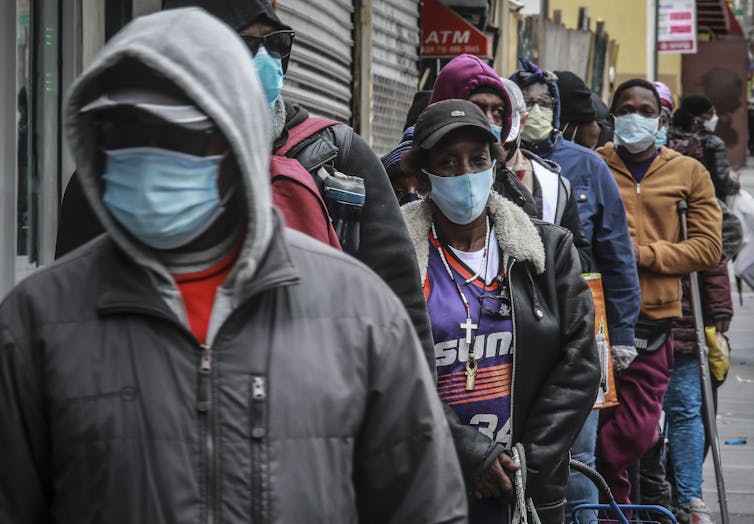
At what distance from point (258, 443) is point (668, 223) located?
5.10 m

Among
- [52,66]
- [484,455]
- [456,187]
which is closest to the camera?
[484,455]

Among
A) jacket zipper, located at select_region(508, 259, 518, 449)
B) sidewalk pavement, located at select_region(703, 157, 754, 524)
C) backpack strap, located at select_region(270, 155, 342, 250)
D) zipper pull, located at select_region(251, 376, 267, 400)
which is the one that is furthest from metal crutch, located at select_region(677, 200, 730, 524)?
zipper pull, located at select_region(251, 376, 267, 400)

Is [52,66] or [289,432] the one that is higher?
[52,66]

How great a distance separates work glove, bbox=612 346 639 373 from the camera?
6207mm

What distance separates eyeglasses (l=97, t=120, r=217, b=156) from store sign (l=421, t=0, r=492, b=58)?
37.0 ft

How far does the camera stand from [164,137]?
7.68 feet

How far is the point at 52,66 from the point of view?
6.55 m

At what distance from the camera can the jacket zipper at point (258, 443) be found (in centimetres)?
232

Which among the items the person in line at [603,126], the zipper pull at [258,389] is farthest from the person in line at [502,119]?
the person in line at [603,126]

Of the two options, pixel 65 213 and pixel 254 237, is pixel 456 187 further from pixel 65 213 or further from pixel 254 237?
pixel 254 237

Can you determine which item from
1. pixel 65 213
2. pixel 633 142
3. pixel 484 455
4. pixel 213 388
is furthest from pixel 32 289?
pixel 633 142

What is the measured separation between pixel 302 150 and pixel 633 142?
147 inches

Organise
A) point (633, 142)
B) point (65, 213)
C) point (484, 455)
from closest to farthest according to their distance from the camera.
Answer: point (65, 213) → point (484, 455) → point (633, 142)

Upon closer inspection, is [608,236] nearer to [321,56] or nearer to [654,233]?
[654,233]
